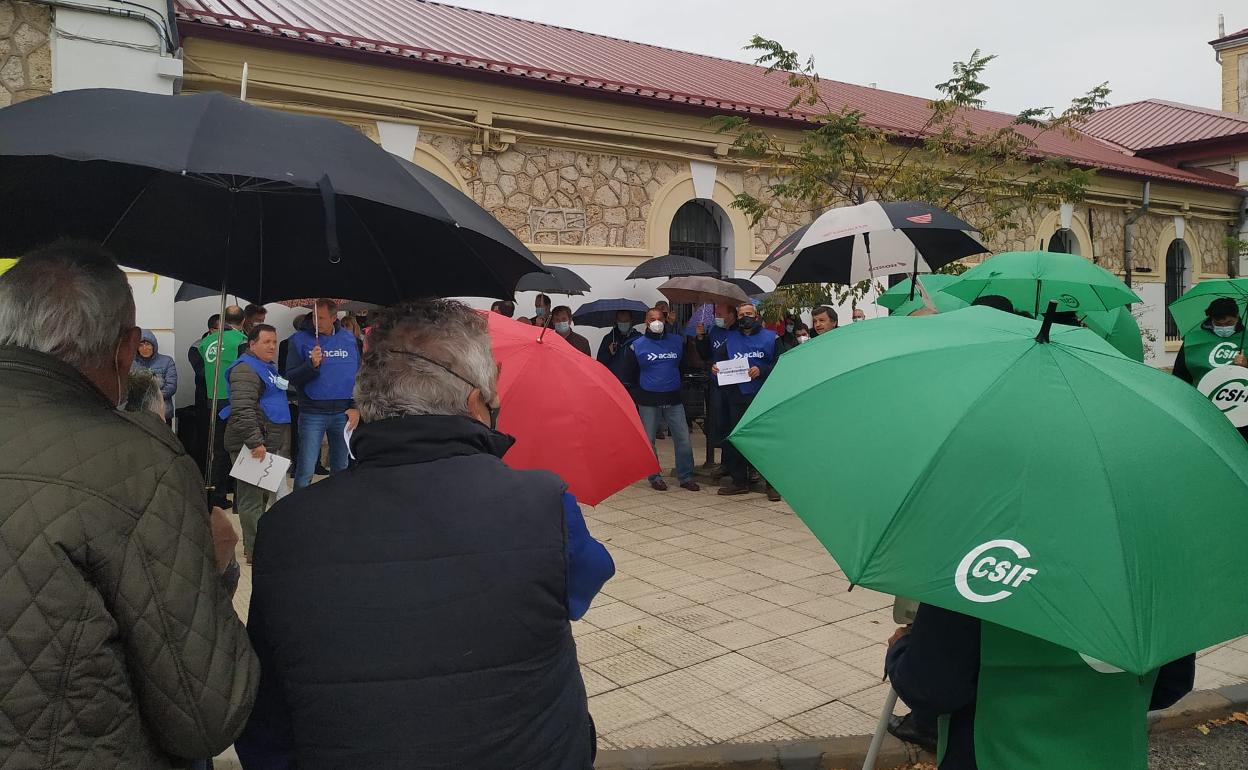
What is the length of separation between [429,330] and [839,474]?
96 cm

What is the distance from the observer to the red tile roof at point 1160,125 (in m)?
23.6

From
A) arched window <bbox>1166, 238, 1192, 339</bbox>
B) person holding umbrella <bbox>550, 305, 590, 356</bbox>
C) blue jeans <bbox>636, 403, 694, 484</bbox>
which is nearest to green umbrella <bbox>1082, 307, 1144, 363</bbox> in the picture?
blue jeans <bbox>636, 403, 694, 484</bbox>

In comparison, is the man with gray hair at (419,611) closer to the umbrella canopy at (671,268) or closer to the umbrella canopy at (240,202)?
the umbrella canopy at (240,202)

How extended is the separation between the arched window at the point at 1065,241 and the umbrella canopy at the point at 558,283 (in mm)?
12537

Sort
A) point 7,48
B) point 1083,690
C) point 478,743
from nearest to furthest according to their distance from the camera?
point 478,743 → point 1083,690 → point 7,48

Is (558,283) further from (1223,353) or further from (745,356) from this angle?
(1223,353)

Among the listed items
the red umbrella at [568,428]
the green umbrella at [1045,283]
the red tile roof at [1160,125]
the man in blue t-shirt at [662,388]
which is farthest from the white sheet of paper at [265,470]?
the red tile roof at [1160,125]

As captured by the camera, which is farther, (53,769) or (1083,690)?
(1083,690)

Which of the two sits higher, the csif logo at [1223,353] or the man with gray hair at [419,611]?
the csif logo at [1223,353]

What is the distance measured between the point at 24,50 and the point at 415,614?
936 cm

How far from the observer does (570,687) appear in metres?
1.83

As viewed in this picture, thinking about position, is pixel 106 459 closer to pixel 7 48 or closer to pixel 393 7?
pixel 7 48

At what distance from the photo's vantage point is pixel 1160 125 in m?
25.7

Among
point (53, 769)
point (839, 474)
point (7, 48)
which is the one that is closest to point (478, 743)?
point (53, 769)
